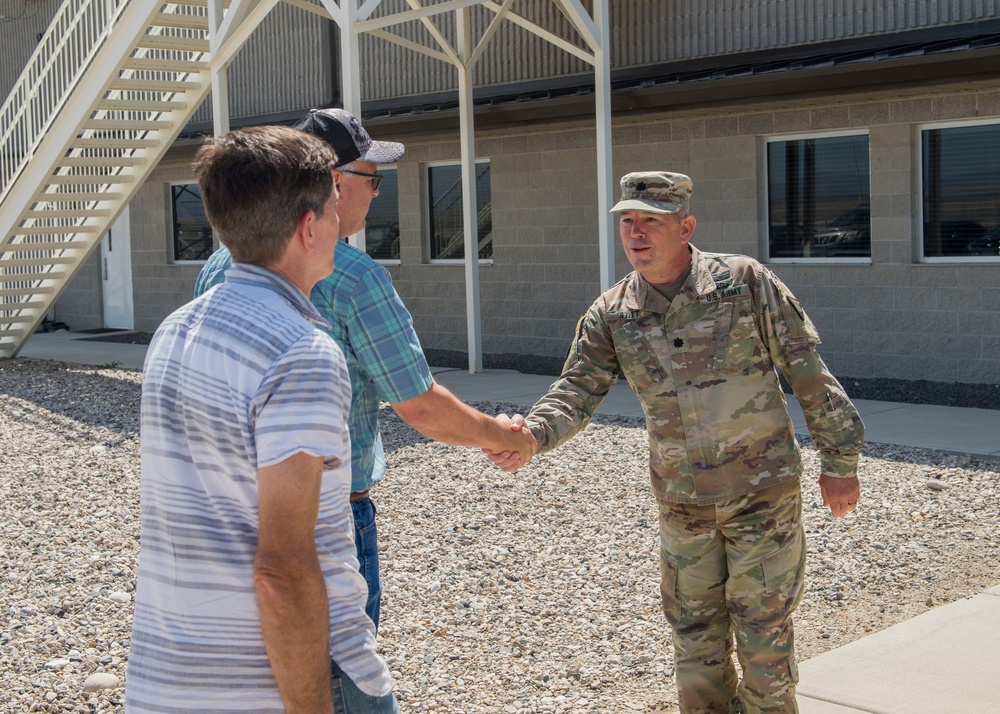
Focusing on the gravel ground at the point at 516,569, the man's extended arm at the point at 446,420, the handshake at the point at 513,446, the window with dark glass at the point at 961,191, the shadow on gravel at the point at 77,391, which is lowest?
the gravel ground at the point at 516,569

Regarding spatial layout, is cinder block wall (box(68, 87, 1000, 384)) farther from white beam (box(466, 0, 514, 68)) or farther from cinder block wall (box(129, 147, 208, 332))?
cinder block wall (box(129, 147, 208, 332))

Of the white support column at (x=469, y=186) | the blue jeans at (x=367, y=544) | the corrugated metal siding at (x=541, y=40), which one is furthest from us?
the white support column at (x=469, y=186)

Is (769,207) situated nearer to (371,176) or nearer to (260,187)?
(371,176)

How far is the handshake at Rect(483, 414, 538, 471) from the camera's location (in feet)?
11.7

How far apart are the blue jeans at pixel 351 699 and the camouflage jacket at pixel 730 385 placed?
1.55m

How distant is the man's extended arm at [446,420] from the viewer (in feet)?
9.88

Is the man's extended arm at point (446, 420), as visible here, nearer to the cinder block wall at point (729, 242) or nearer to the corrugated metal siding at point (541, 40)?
the cinder block wall at point (729, 242)

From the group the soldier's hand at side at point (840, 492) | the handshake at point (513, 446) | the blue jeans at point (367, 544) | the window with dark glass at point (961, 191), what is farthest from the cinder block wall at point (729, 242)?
the blue jeans at point (367, 544)

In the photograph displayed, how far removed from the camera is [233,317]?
2119 mm

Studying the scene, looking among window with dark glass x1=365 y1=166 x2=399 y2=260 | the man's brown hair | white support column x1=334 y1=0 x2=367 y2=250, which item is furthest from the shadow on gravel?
the man's brown hair

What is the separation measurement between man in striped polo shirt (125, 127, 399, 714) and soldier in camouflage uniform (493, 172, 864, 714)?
164 centimetres

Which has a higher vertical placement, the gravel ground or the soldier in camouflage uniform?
the soldier in camouflage uniform

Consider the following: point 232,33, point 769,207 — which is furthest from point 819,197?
point 232,33

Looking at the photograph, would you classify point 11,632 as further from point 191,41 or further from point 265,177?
point 191,41
